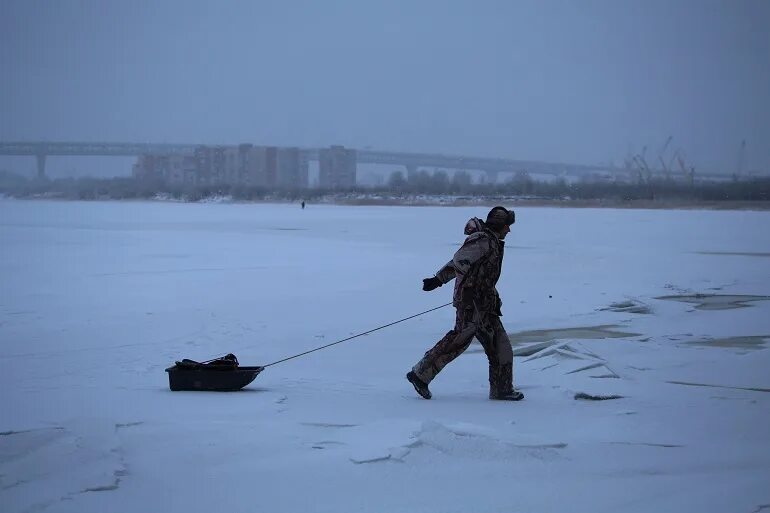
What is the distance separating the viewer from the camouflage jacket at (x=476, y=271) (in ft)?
22.9

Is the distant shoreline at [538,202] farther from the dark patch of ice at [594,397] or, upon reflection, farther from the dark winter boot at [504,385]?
the dark winter boot at [504,385]

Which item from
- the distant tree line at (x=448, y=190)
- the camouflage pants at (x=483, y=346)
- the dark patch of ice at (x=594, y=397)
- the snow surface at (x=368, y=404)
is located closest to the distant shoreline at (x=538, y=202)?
the distant tree line at (x=448, y=190)

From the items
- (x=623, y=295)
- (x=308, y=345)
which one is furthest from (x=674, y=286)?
(x=308, y=345)

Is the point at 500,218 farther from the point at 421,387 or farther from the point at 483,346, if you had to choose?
the point at 421,387

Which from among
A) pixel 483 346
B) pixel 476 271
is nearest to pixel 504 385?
pixel 483 346

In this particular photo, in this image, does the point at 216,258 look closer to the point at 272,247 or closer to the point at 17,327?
the point at 272,247

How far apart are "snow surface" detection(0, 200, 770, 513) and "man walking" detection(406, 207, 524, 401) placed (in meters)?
0.22

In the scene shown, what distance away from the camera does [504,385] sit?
7.05 meters

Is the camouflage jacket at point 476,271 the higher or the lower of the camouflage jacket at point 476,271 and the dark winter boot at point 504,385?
the higher

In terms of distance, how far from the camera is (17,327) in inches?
435

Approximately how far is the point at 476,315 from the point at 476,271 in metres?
0.33

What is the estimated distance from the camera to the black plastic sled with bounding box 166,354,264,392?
24.1ft

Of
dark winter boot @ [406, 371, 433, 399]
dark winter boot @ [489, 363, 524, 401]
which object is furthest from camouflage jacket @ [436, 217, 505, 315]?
dark winter boot @ [406, 371, 433, 399]

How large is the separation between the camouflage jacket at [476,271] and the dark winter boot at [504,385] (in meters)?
0.44
